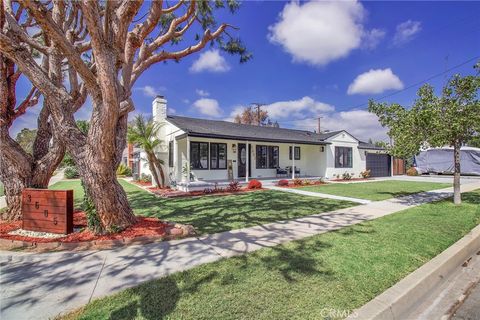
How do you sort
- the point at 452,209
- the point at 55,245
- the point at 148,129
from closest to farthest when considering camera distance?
1. the point at 55,245
2. the point at 452,209
3. the point at 148,129

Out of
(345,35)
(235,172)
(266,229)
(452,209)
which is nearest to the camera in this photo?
(266,229)

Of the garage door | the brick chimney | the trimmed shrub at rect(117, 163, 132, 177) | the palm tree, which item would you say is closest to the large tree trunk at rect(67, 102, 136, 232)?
the palm tree

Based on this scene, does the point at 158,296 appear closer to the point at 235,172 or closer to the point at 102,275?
the point at 102,275

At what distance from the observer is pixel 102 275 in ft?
11.0

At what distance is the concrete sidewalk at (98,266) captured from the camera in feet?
9.09

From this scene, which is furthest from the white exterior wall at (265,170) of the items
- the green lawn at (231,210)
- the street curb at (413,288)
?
the street curb at (413,288)

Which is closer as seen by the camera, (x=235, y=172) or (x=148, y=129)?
(x=148, y=129)

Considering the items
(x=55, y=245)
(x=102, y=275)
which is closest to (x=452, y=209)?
(x=102, y=275)

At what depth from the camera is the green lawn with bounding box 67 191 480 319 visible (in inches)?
100

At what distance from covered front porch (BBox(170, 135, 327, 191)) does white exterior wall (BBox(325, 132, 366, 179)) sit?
0.45 m

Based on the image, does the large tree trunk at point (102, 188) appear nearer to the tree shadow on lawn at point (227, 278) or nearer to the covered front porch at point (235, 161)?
the tree shadow on lawn at point (227, 278)

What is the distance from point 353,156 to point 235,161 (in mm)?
10556

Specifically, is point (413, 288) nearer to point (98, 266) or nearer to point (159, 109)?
point (98, 266)

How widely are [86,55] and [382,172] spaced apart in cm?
2350
